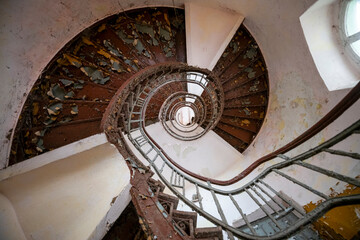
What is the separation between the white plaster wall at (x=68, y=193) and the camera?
188cm

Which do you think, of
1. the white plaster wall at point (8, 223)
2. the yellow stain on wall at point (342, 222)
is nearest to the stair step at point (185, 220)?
the yellow stain on wall at point (342, 222)

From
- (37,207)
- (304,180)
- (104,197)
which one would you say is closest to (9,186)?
(37,207)

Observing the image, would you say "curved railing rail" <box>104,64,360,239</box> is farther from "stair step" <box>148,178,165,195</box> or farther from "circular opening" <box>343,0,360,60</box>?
"circular opening" <box>343,0,360,60</box>

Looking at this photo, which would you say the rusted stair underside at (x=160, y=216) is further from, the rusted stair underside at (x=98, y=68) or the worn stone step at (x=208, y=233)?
the rusted stair underside at (x=98, y=68)

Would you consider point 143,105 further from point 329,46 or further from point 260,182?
point 329,46

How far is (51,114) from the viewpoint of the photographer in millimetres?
2541

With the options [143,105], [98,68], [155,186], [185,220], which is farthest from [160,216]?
[98,68]

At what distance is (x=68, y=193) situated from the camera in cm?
212

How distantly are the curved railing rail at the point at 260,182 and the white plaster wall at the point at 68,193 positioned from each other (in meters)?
0.53

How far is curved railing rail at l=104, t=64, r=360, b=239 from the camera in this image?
1163 millimetres

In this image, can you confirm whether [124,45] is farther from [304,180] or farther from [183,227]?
[304,180]

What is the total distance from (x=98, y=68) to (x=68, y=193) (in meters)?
2.15

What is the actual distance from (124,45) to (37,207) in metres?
2.90

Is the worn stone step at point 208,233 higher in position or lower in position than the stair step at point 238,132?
lower
